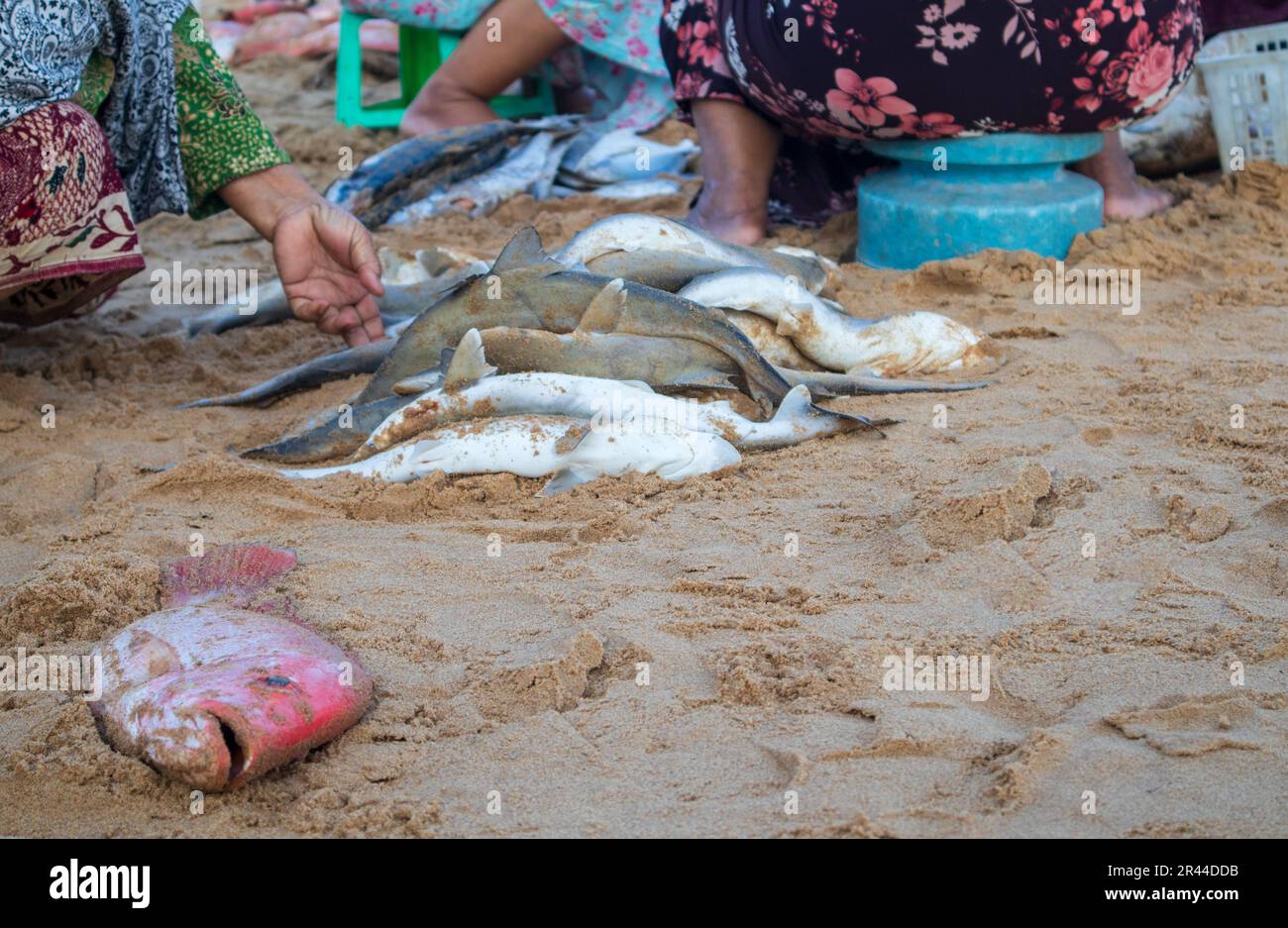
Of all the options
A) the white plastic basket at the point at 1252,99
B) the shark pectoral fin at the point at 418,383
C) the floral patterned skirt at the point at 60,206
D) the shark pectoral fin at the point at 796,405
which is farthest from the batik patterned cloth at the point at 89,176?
the white plastic basket at the point at 1252,99

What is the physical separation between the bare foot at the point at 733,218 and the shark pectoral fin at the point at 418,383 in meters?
1.66

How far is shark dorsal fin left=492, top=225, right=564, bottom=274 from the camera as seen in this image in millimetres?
2908

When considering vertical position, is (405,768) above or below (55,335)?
above

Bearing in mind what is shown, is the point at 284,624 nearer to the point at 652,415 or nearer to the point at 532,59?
the point at 652,415

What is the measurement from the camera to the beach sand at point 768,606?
154cm

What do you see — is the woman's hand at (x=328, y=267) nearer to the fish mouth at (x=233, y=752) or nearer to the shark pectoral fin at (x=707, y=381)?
the shark pectoral fin at (x=707, y=381)

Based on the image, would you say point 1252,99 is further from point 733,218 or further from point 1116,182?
point 733,218

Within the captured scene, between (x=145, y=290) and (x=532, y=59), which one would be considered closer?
(x=145, y=290)

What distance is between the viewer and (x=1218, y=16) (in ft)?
14.6

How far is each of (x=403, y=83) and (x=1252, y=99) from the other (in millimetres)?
3843

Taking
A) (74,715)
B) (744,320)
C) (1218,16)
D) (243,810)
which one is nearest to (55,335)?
(744,320)

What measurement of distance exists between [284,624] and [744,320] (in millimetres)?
1594

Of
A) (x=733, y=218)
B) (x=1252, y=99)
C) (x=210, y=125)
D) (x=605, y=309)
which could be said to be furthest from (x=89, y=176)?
(x=1252, y=99)

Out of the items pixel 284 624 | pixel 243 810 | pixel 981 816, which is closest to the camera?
pixel 981 816
